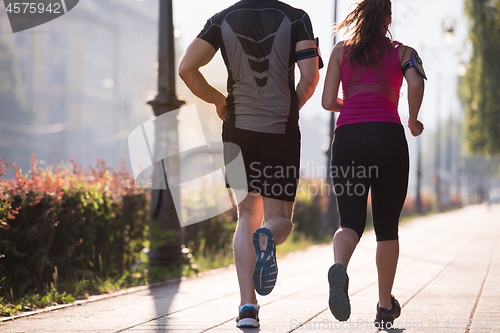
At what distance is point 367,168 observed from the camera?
339 centimetres

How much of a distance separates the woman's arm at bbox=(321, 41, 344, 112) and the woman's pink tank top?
34mm

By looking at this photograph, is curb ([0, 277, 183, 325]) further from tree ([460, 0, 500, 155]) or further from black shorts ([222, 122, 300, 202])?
tree ([460, 0, 500, 155])

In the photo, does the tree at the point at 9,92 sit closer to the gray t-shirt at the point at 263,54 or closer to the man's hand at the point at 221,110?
the man's hand at the point at 221,110

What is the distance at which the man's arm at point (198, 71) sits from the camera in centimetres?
354

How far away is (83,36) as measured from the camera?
6569cm

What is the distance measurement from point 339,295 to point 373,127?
0.94m

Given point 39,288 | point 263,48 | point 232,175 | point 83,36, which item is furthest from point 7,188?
point 83,36

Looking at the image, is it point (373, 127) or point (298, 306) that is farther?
point (298, 306)

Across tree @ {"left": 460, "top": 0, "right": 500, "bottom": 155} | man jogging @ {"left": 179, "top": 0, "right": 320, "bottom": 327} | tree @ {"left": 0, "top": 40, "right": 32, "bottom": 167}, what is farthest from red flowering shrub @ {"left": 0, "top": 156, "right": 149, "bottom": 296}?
tree @ {"left": 0, "top": 40, "right": 32, "bottom": 167}

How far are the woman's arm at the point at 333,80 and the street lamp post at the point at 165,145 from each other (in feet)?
12.3

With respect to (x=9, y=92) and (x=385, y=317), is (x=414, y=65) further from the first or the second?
(x=9, y=92)

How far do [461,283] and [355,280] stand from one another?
3.36 ft

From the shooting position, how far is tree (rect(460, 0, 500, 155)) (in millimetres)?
19094

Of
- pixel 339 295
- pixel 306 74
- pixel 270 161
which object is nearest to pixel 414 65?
pixel 306 74
